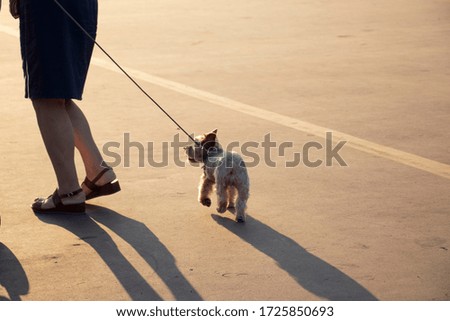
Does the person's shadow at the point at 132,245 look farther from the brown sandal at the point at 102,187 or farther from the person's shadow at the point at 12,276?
the person's shadow at the point at 12,276

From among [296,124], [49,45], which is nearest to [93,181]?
[49,45]

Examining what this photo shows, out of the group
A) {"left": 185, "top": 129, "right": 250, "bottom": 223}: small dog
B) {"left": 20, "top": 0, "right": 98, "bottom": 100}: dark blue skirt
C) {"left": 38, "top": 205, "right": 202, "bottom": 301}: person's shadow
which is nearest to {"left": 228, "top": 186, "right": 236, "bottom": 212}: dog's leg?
{"left": 185, "top": 129, "right": 250, "bottom": 223}: small dog

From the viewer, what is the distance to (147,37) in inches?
595

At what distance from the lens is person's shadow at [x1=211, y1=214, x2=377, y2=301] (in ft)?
18.3

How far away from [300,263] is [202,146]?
1.48 m

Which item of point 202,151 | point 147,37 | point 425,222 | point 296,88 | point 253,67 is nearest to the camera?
point 425,222

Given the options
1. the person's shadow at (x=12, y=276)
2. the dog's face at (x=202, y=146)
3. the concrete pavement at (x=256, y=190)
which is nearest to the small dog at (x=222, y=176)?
the dog's face at (x=202, y=146)

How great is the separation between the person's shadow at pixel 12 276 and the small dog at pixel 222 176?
152cm

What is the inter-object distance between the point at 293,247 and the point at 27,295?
1.71m

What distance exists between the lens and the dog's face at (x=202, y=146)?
23.6 feet

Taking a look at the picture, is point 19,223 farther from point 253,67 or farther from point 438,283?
point 253,67

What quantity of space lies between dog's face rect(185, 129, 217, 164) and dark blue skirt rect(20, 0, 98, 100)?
→ 96cm

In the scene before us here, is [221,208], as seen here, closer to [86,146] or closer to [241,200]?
[241,200]

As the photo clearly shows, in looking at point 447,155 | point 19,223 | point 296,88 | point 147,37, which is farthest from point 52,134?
point 147,37
